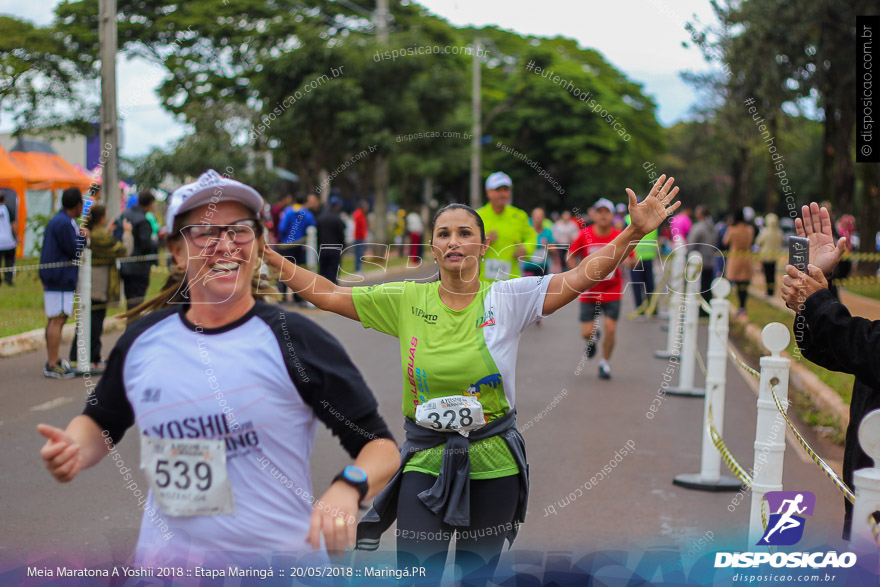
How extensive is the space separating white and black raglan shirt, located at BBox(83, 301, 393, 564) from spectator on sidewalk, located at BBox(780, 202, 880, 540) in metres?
1.38

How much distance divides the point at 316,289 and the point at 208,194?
4.20ft

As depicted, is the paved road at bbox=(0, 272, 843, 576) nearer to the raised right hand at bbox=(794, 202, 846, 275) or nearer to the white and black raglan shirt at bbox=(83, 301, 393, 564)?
the raised right hand at bbox=(794, 202, 846, 275)

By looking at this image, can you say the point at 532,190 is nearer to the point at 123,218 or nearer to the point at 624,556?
the point at 123,218

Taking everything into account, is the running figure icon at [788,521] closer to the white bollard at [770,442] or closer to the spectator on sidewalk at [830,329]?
the spectator on sidewalk at [830,329]

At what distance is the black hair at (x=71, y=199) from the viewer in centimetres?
962

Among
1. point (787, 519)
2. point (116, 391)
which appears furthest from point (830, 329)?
point (116, 391)

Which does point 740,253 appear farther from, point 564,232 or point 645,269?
point 564,232

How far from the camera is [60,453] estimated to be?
2404 millimetres

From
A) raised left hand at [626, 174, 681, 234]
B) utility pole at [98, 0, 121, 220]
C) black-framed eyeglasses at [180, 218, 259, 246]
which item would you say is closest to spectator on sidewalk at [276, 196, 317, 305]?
utility pole at [98, 0, 121, 220]

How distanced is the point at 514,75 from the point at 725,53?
14705 mm

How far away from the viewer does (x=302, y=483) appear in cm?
250

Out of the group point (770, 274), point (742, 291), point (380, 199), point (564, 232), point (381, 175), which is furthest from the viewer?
point (380, 199)

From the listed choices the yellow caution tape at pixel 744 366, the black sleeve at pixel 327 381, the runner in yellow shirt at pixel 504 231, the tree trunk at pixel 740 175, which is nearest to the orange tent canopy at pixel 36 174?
the runner in yellow shirt at pixel 504 231

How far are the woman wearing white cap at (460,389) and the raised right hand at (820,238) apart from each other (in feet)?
1.52
